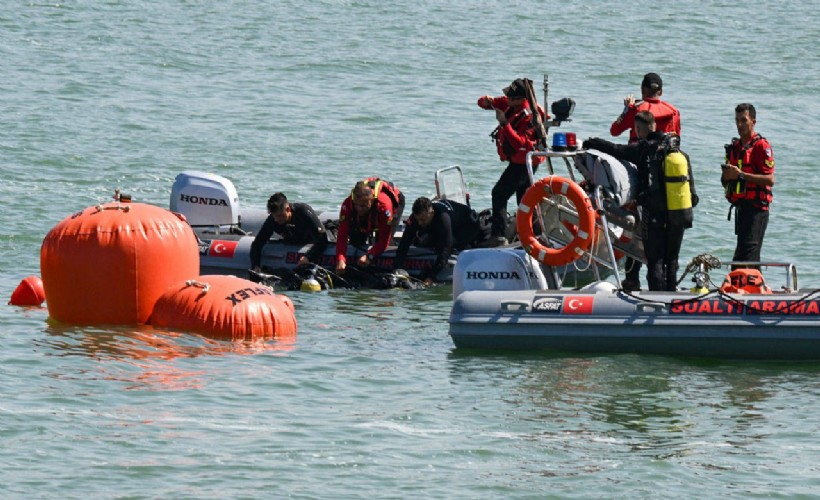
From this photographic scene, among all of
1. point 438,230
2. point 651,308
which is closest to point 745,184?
point 651,308

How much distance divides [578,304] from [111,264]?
10.6 ft

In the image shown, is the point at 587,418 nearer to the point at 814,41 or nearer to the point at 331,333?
the point at 331,333

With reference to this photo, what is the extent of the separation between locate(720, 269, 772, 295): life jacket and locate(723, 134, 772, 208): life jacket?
1.88 feet

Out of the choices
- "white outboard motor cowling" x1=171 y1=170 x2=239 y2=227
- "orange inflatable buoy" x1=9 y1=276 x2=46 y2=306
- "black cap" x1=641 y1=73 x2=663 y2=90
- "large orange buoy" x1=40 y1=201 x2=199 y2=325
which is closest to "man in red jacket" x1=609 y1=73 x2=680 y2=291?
"black cap" x1=641 y1=73 x2=663 y2=90

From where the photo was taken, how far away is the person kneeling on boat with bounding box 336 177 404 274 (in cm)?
1298

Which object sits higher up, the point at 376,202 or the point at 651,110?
the point at 651,110

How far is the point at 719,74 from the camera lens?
2467 centimetres

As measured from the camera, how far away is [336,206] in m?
17.3

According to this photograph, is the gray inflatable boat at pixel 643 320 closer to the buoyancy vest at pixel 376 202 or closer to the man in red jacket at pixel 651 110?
the man in red jacket at pixel 651 110

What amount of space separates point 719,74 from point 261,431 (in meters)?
17.6

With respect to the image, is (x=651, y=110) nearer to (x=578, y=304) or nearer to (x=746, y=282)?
(x=746, y=282)

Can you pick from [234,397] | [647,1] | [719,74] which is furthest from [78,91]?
[234,397]

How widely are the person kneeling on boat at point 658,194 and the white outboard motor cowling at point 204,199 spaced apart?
4.66 meters

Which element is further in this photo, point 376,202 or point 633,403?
point 376,202
